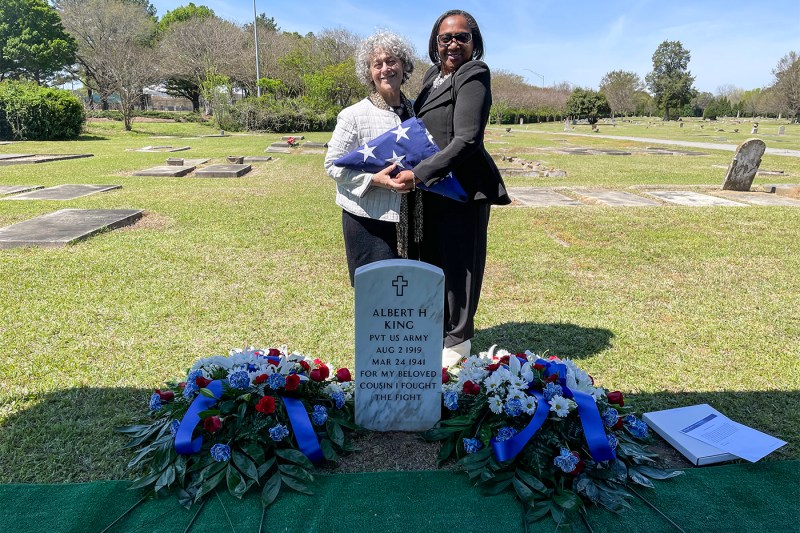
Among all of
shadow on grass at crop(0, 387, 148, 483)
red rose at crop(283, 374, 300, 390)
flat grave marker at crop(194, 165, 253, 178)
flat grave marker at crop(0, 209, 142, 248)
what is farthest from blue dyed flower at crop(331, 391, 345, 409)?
flat grave marker at crop(194, 165, 253, 178)

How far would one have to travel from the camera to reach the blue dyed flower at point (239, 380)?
101 inches

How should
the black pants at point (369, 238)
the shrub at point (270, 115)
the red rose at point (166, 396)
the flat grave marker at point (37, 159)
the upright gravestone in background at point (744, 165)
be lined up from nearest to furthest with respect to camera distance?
1. the red rose at point (166, 396)
2. the black pants at point (369, 238)
3. the upright gravestone in background at point (744, 165)
4. the flat grave marker at point (37, 159)
5. the shrub at point (270, 115)

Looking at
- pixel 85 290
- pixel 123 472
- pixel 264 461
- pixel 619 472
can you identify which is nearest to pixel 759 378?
pixel 619 472

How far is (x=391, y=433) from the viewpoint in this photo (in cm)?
276

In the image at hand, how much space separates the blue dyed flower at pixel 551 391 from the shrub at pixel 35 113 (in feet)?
77.7

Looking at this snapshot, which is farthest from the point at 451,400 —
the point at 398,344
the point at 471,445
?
the point at 398,344

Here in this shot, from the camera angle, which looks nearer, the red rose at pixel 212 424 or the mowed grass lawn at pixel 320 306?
the red rose at pixel 212 424

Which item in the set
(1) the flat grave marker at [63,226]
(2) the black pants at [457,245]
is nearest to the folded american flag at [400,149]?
(2) the black pants at [457,245]

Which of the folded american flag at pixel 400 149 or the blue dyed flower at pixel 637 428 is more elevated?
the folded american flag at pixel 400 149

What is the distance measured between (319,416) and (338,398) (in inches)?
7.2

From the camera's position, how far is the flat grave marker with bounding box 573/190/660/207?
9078 mm

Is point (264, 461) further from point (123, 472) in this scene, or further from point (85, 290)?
point (85, 290)

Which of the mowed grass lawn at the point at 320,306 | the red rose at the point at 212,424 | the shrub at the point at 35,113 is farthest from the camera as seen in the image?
the shrub at the point at 35,113

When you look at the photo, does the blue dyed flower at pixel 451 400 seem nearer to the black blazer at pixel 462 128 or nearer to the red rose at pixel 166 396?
the black blazer at pixel 462 128
